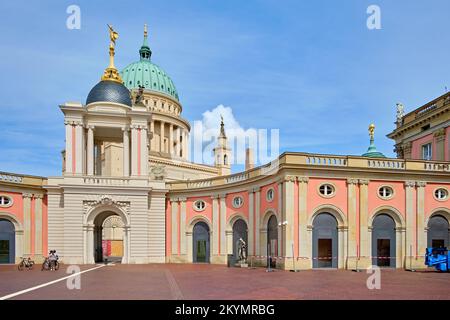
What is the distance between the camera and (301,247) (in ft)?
91.7

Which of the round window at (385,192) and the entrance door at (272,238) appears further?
the entrance door at (272,238)

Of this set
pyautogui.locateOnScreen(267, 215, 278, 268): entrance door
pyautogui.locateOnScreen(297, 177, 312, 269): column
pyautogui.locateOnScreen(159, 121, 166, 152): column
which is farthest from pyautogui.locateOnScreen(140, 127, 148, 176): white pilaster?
pyautogui.locateOnScreen(159, 121, 166, 152): column

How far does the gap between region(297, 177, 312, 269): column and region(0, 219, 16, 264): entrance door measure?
80.8ft

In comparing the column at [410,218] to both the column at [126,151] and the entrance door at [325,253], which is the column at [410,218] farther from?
the column at [126,151]

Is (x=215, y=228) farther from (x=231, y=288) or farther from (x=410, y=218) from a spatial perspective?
(x=231, y=288)

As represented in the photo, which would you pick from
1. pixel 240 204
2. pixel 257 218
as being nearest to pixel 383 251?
pixel 257 218

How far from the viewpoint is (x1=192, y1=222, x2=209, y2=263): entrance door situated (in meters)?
37.6

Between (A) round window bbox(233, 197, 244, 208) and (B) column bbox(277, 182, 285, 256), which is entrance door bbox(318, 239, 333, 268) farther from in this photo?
(A) round window bbox(233, 197, 244, 208)

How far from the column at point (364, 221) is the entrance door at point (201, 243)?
47.2ft

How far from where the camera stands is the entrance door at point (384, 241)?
29.8m

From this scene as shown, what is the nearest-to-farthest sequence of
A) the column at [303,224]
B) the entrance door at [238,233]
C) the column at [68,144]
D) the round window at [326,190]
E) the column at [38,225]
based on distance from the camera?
the column at [303,224]
the round window at [326,190]
the entrance door at [238,233]
the column at [38,225]
the column at [68,144]

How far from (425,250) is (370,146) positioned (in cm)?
1513

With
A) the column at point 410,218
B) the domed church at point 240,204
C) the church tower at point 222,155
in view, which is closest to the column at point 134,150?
the domed church at point 240,204
